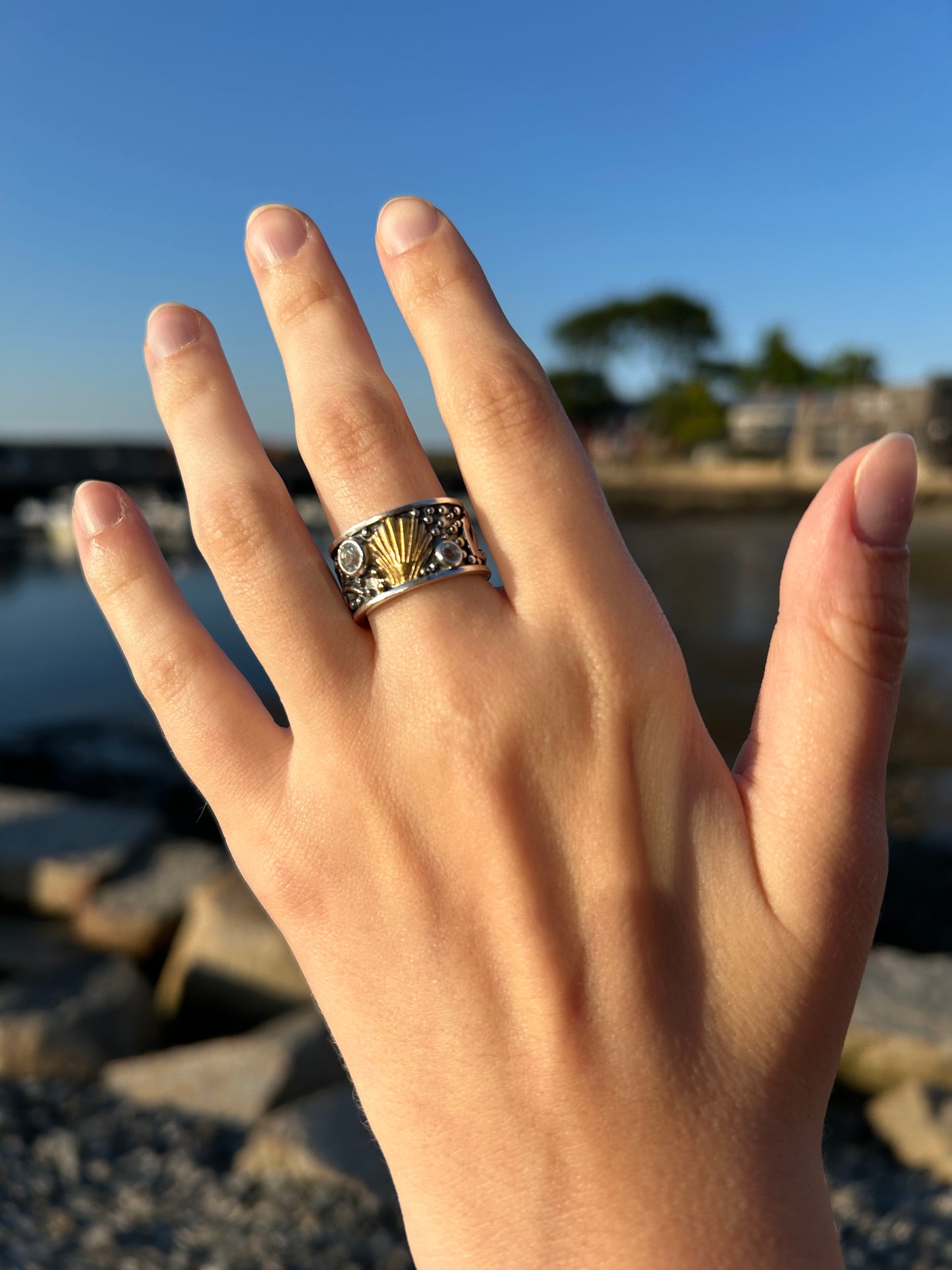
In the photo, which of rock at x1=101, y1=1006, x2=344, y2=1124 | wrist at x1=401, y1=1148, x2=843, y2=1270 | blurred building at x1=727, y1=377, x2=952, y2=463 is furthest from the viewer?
blurred building at x1=727, y1=377, x2=952, y2=463

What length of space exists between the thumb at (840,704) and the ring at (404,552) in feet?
1.12

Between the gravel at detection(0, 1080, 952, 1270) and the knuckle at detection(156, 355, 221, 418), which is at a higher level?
the knuckle at detection(156, 355, 221, 418)

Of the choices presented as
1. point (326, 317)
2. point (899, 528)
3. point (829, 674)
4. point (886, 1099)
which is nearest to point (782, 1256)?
point (829, 674)

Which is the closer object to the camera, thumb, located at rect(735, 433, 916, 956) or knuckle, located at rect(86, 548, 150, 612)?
thumb, located at rect(735, 433, 916, 956)

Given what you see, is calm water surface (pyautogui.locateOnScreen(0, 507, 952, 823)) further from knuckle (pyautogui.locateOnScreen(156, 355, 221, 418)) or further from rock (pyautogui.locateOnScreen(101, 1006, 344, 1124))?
knuckle (pyautogui.locateOnScreen(156, 355, 221, 418))

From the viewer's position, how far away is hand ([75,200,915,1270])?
809 millimetres

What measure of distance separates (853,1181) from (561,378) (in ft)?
185

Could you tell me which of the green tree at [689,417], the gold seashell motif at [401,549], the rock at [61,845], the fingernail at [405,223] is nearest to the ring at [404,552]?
the gold seashell motif at [401,549]

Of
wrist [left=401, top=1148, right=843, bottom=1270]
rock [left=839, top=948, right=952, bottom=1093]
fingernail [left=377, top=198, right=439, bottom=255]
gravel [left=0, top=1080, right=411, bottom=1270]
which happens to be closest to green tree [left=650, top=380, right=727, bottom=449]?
rock [left=839, top=948, right=952, bottom=1093]

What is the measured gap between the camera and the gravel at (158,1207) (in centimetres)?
219

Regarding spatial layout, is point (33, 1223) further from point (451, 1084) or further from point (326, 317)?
point (326, 317)

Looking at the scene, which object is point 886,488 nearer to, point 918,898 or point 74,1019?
point 74,1019

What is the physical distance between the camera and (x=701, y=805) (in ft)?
3.00

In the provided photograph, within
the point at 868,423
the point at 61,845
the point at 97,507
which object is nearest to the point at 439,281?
the point at 97,507
